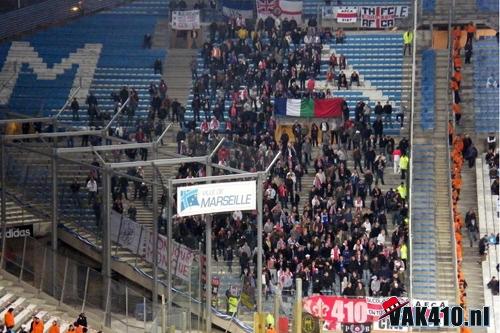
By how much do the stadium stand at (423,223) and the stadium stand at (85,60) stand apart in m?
9.61

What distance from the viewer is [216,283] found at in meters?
49.2

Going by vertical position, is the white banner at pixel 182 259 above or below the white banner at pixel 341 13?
below

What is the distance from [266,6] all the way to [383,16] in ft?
14.0

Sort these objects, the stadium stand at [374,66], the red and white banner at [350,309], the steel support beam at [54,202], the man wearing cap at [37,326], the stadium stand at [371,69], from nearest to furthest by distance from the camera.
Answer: the man wearing cap at [37,326], the steel support beam at [54,202], the red and white banner at [350,309], the stadium stand at [371,69], the stadium stand at [374,66]

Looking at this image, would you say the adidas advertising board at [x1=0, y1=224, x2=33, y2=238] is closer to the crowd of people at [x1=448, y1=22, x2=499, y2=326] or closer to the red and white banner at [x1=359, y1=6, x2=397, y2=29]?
the crowd of people at [x1=448, y1=22, x2=499, y2=326]

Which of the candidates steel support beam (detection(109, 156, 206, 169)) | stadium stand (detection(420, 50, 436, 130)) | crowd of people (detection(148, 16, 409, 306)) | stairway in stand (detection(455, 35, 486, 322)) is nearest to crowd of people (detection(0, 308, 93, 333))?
steel support beam (detection(109, 156, 206, 169))

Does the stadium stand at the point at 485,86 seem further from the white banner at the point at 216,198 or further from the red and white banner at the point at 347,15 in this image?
the white banner at the point at 216,198

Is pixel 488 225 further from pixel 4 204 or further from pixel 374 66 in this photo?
pixel 4 204

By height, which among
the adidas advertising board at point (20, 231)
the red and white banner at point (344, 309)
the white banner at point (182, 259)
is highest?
the adidas advertising board at point (20, 231)

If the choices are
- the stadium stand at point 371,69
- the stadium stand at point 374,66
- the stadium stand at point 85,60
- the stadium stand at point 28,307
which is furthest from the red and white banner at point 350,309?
the stadium stand at point 85,60

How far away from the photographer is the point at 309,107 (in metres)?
60.5

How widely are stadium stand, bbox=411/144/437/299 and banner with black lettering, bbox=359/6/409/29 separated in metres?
7.06

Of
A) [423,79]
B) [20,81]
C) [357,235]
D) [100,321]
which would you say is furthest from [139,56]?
[100,321]

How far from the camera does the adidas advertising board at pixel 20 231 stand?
50.2m
